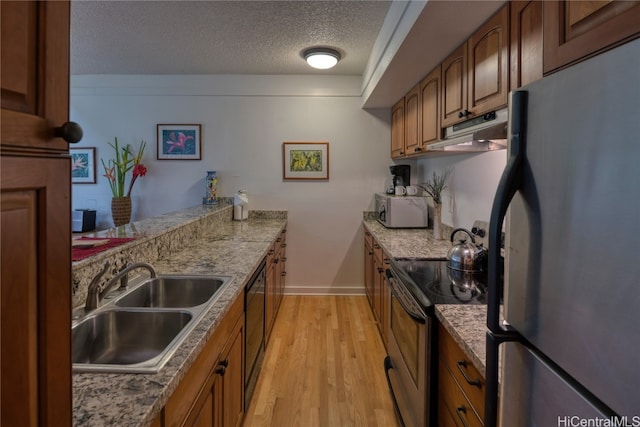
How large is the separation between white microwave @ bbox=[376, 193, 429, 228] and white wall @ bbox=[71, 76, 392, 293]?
2.74 ft

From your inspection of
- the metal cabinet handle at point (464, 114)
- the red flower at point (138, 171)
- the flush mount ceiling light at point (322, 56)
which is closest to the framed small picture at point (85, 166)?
the red flower at point (138, 171)

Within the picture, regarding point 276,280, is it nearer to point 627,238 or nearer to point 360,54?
point 360,54

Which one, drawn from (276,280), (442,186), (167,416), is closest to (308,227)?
(276,280)

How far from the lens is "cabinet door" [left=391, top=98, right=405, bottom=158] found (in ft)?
11.3

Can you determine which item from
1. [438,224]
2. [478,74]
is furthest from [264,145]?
[478,74]

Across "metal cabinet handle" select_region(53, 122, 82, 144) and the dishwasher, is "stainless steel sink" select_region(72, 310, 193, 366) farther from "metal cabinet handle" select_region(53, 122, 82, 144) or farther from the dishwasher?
"metal cabinet handle" select_region(53, 122, 82, 144)

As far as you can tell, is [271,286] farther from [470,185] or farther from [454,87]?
[454,87]

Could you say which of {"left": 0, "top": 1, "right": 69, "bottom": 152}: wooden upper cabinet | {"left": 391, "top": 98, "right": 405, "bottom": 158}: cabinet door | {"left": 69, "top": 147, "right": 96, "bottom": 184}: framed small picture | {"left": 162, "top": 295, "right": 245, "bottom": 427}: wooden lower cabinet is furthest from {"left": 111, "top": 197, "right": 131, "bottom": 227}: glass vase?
{"left": 0, "top": 1, "right": 69, "bottom": 152}: wooden upper cabinet

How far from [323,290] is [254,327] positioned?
7.01 feet

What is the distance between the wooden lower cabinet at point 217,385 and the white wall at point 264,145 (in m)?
2.45

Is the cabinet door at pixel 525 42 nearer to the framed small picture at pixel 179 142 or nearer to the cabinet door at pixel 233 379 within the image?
the cabinet door at pixel 233 379

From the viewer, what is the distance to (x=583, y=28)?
0.57 metres

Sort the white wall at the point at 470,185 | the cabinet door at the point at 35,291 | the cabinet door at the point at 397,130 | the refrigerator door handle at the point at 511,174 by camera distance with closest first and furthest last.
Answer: the cabinet door at the point at 35,291, the refrigerator door handle at the point at 511,174, the white wall at the point at 470,185, the cabinet door at the point at 397,130

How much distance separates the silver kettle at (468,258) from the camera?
1.85 meters
